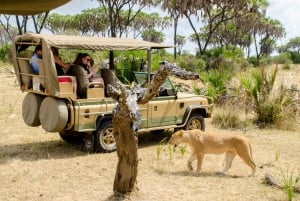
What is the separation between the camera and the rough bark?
16.8 ft

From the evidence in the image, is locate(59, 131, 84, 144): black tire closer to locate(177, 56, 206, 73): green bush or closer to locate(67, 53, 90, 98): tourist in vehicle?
locate(67, 53, 90, 98): tourist in vehicle

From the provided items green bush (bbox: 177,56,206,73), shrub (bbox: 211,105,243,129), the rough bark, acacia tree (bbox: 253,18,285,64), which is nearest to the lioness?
the rough bark

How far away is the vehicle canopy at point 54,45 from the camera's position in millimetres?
7398

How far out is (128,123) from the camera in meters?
5.20

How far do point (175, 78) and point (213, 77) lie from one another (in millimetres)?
4249

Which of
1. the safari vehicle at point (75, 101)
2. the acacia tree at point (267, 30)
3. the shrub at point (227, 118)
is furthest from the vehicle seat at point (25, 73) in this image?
the acacia tree at point (267, 30)

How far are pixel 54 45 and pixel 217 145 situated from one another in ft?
10.4

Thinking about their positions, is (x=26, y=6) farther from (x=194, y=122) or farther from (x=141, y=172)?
(x=194, y=122)

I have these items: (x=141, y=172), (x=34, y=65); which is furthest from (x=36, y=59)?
(x=141, y=172)

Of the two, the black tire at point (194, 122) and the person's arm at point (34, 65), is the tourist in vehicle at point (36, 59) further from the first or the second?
the black tire at point (194, 122)

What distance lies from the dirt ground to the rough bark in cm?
24

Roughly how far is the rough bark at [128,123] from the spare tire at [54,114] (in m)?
2.25

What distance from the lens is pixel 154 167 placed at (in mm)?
7215

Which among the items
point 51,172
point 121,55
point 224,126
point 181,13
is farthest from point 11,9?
point 181,13
